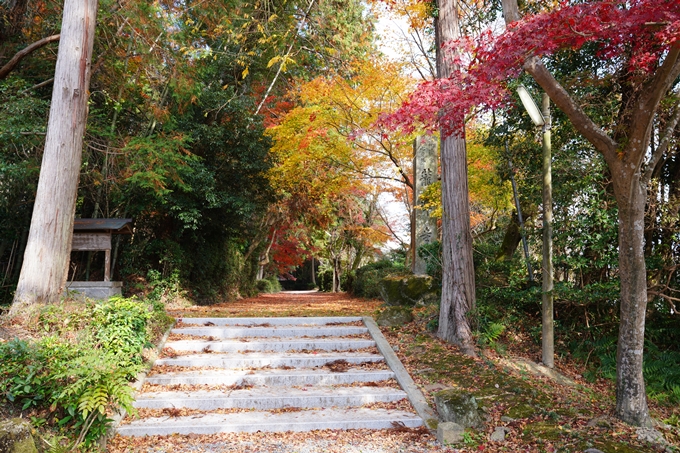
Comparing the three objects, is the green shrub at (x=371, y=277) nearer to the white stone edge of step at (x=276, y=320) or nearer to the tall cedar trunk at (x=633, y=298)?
the white stone edge of step at (x=276, y=320)

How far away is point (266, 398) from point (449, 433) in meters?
2.04

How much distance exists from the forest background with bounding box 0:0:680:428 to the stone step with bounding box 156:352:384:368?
6.84 ft

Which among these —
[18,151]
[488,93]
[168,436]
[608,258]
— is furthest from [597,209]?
[18,151]

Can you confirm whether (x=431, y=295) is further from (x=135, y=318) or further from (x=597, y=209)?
(x=135, y=318)

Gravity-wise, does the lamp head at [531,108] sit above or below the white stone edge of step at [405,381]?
above

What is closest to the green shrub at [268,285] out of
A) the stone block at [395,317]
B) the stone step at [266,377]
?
the stone block at [395,317]

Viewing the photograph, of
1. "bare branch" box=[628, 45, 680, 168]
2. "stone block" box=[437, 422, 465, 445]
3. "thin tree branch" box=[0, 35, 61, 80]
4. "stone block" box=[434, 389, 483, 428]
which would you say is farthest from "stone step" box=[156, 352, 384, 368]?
"thin tree branch" box=[0, 35, 61, 80]

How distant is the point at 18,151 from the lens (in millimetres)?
8008

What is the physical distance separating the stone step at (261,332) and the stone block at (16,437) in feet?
11.7

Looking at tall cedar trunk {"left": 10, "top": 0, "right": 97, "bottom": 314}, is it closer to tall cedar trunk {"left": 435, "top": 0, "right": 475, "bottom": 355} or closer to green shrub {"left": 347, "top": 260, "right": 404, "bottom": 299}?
tall cedar trunk {"left": 435, "top": 0, "right": 475, "bottom": 355}

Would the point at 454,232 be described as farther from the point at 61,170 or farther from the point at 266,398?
the point at 61,170

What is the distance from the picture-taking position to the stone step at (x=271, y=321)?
743 centimetres

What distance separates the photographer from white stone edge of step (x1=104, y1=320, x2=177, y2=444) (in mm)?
4062

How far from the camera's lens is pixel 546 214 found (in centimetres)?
571
